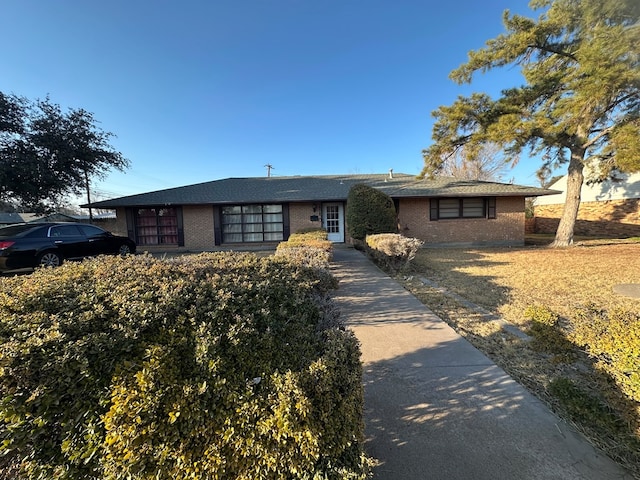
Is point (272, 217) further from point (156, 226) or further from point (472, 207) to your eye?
point (472, 207)

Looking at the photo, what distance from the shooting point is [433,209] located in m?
13.4

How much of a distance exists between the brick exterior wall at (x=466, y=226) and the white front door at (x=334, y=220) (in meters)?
2.78

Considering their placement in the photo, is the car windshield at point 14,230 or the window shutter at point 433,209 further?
the window shutter at point 433,209

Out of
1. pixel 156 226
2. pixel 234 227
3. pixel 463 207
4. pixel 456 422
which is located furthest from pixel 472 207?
pixel 156 226

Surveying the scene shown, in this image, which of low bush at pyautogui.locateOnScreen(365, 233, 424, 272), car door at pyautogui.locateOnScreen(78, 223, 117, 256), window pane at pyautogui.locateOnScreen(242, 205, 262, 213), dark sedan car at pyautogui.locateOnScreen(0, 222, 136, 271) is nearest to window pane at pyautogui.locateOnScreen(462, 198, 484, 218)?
low bush at pyautogui.locateOnScreen(365, 233, 424, 272)

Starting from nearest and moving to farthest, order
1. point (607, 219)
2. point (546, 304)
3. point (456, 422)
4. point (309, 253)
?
1. point (456, 422)
2. point (546, 304)
3. point (309, 253)
4. point (607, 219)

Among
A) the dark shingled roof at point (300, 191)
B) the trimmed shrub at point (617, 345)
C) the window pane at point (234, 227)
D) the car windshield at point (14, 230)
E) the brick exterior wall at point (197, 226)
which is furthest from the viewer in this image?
the window pane at point (234, 227)

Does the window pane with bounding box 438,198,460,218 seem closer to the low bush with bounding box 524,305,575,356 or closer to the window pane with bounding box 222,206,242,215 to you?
the window pane with bounding box 222,206,242,215

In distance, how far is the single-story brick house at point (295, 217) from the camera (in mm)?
13281

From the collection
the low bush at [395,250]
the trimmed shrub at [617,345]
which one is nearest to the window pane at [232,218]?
the low bush at [395,250]

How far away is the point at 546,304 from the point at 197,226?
13049 millimetres

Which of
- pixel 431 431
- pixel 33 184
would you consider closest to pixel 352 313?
pixel 431 431

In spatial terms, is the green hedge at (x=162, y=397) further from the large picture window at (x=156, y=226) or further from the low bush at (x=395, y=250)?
the large picture window at (x=156, y=226)

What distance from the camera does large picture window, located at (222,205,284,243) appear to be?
538 inches
